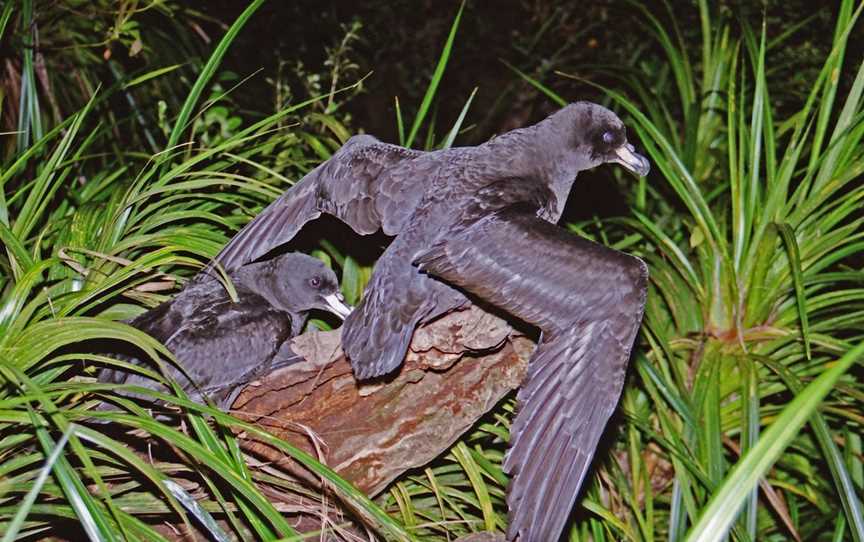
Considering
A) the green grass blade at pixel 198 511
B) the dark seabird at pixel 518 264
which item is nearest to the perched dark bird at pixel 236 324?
the dark seabird at pixel 518 264

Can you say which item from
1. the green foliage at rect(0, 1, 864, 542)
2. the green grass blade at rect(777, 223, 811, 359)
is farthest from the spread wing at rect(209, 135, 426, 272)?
the green grass blade at rect(777, 223, 811, 359)

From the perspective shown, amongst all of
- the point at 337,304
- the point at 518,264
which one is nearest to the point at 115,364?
the point at 337,304

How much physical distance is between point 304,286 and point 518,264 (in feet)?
2.56

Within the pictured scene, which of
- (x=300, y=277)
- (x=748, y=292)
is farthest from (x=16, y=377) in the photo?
(x=748, y=292)

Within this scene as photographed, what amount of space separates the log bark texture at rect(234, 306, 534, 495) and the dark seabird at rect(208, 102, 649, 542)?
0.10m

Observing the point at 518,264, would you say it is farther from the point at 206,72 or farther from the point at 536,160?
the point at 206,72

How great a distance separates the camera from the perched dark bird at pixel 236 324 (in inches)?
105

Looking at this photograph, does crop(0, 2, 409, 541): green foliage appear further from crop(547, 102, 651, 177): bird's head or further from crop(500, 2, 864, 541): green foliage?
crop(500, 2, 864, 541): green foliage

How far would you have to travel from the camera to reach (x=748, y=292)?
3312mm

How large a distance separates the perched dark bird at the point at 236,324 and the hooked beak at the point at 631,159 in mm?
1032

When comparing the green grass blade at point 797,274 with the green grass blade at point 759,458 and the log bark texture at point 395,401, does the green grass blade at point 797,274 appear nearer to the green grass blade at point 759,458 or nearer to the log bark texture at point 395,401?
the log bark texture at point 395,401

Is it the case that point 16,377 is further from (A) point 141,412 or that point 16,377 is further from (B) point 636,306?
(B) point 636,306

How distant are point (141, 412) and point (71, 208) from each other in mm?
1474

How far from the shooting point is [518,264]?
99.0 inches
